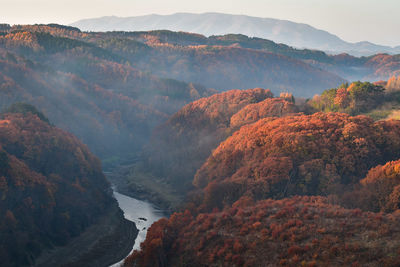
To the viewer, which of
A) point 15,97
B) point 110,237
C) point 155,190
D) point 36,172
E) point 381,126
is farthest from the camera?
point 15,97

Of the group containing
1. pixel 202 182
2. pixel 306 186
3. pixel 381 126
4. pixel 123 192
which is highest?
pixel 381 126

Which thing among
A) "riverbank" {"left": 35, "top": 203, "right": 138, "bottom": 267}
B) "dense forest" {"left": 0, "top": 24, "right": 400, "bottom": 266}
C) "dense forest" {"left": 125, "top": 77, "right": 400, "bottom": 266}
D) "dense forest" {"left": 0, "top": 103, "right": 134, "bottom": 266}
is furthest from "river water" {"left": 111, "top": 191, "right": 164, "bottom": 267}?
"dense forest" {"left": 125, "top": 77, "right": 400, "bottom": 266}

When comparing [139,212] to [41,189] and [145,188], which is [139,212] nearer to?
[145,188]

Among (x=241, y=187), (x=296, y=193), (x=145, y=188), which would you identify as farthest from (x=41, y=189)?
(x=296, y=193)

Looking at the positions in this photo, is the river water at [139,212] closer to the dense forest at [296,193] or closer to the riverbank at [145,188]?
the riverbank at [145,188]

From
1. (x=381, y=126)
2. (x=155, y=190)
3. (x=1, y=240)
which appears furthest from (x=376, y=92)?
(x=1, y=240)

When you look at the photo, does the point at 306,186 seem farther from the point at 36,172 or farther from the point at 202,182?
the point at 36,172

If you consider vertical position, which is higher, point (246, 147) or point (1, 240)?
point (246, 147)
